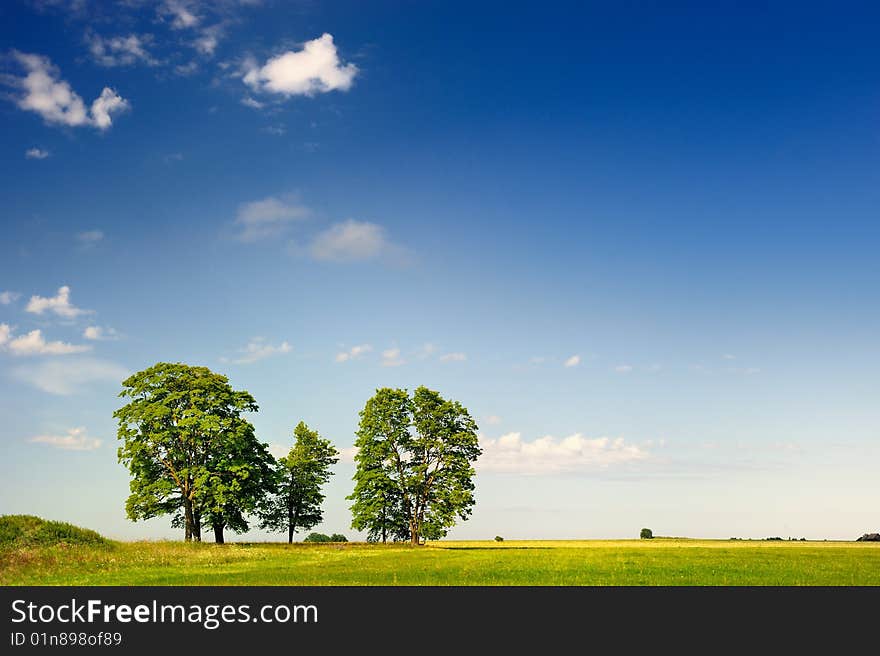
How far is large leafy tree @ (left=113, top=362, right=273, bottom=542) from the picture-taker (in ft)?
197

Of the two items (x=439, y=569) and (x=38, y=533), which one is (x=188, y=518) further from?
(x=439, y=569)

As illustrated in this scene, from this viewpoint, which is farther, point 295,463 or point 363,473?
point 295,463

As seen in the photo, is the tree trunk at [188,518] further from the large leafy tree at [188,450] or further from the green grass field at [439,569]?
the green grass field at [439,569]

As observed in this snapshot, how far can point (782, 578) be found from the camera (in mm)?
27266

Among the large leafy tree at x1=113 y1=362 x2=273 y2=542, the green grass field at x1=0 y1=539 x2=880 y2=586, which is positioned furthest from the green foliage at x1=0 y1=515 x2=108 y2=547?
the large leafy tree at x1=113 y1=362 x2=273 y2=542

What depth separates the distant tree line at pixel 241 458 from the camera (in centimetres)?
6050

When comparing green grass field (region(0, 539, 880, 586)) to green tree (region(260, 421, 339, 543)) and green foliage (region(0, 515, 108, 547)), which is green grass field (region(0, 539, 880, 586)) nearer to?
green foliage (region(0, 515, 108, 547))

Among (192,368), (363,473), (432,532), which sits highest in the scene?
(192,368)

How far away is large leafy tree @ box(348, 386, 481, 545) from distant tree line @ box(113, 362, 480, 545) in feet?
0.31

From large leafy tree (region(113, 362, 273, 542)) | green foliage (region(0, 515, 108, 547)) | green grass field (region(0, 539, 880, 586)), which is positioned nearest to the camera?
green grass field (region(0, 539, 880, 586))

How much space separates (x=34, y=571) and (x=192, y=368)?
29843 mm

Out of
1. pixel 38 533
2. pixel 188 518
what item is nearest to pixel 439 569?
pixel 38 533
